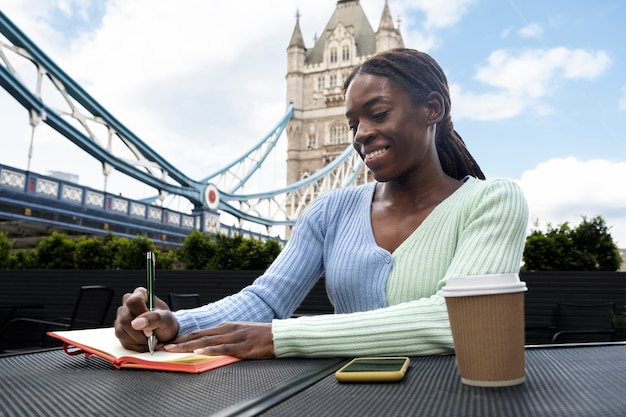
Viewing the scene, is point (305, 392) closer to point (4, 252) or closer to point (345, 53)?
point (4, 252)

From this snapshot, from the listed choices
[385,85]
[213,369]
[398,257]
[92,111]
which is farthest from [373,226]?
[92,111]

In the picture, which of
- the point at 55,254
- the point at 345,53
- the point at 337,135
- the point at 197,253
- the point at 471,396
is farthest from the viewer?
the point at 345,53

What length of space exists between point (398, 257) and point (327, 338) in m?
0.30

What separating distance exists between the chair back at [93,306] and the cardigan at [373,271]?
187 cm

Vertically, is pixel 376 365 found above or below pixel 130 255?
below

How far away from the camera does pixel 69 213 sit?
12336 millimetres

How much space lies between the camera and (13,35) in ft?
36.7

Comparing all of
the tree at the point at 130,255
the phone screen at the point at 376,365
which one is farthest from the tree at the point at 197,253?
the phone screen at the point at 376,365

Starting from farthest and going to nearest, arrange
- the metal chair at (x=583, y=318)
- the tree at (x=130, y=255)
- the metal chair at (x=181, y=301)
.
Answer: the tree at (x=130, y=255), the metal chair at (x=181, y=301), the metal chair at (x=583, y=318)

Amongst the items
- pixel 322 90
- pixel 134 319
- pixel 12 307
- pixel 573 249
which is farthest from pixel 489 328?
pixel 322 90

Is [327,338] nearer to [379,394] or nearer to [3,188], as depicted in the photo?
[379,394]

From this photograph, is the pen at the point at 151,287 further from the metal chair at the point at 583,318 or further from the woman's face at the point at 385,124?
the metal chair at the point at 583,318

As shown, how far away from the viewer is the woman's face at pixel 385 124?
3.18ft

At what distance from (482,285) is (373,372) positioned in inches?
5.2
